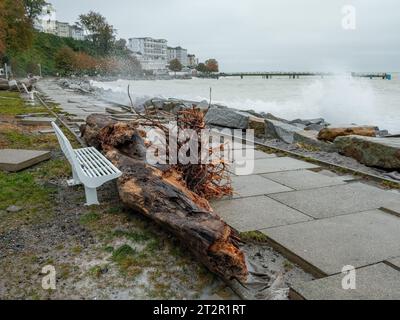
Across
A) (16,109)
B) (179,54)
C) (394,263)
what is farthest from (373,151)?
(179,54)

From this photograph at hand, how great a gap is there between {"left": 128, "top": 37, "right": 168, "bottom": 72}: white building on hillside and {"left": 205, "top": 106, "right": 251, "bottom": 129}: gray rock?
146184 mm

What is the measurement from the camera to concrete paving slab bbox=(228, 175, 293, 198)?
17.9 ft

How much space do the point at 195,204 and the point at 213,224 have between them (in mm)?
597

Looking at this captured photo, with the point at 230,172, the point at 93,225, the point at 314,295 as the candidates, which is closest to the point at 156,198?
the point at 93,225

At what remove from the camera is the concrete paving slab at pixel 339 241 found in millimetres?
3369

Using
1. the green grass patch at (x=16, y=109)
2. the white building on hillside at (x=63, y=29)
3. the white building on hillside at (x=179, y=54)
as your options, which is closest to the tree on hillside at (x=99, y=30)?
the white building on hillside at (x=63, y=29)

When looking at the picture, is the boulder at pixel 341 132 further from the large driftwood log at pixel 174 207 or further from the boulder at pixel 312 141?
the large driftwood log at pixel 174 207

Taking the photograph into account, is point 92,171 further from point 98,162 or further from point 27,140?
point 27,140

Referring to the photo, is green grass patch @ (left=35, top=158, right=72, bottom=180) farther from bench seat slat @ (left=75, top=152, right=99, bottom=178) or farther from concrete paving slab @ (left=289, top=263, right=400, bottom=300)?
concrete paving slab @ (left=289, top=263, right=400, bottom=300)

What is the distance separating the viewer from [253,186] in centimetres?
584

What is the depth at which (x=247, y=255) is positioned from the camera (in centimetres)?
357

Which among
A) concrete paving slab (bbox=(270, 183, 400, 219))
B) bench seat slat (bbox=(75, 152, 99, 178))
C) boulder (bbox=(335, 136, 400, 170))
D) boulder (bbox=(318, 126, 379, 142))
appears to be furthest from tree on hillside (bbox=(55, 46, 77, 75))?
concrete paving slab (bbox=(270, 183, 400, 219))

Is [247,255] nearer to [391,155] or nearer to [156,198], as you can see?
[156,198]

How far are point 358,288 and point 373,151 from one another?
4959mm
